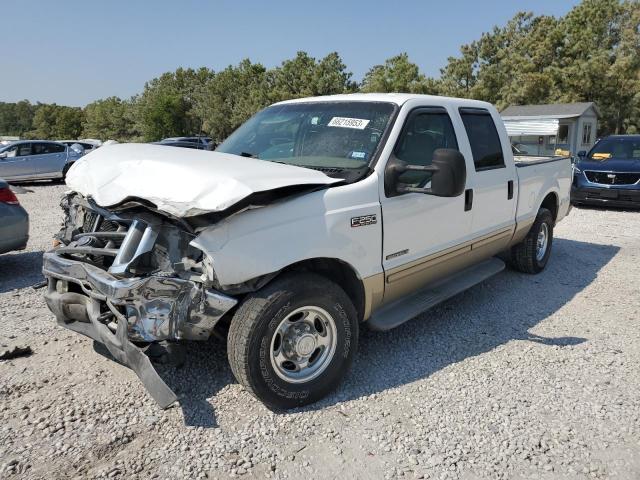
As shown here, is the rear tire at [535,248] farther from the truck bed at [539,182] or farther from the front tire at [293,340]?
the front tire at [293,340]

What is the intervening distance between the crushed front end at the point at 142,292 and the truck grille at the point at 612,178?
11083mm

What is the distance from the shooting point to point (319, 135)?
151 inches

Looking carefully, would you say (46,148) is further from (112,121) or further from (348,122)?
(112,121)

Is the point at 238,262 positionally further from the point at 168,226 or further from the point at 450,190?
the point at 450,190

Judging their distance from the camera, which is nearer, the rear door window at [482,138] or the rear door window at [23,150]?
the rear door window at [482,138]

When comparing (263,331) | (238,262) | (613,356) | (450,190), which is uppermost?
(450,190)

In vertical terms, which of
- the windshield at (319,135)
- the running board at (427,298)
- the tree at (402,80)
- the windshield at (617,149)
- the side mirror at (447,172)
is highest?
the tree at (402,80)

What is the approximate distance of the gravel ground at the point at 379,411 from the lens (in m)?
2.59

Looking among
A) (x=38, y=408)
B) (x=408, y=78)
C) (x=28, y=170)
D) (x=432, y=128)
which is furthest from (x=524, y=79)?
Answer: (x=38, y=408)

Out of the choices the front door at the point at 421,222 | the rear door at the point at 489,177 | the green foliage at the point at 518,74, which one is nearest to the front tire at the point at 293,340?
the front door at the point at 421,222

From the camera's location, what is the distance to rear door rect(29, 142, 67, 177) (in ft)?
55.4

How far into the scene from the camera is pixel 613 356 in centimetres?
386

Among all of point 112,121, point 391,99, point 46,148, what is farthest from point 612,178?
point 112,121

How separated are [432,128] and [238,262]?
7.19ft
